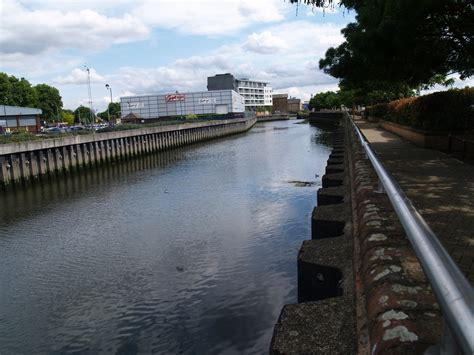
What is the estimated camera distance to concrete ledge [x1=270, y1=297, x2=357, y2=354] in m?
3.48

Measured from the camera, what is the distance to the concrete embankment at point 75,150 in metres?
25.0

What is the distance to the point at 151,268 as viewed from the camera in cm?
1024

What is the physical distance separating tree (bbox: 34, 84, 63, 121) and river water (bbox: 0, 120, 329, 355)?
297 feet

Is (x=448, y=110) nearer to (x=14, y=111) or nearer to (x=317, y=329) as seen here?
(x=317, y=329)

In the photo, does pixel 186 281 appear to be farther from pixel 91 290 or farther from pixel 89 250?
pixel 89 250

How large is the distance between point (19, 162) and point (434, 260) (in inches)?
1101

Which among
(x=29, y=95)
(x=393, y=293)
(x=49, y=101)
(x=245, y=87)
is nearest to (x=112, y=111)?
(x=245, y=87)

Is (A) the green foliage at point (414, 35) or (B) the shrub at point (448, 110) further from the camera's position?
(B) the shrub at point (448, 110)

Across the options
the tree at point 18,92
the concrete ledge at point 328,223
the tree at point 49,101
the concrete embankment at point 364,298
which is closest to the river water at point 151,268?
the concrete ledge at point 328,223

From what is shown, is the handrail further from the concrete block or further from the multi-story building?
the multi-story building

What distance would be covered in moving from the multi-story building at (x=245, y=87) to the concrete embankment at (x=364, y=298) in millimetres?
156225

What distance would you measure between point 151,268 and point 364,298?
7.33 meters

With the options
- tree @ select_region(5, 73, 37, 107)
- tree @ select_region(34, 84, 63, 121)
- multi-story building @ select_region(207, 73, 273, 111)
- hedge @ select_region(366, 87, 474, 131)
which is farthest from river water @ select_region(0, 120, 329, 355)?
multi-story building @ select_region(207, 73, 273, 111)

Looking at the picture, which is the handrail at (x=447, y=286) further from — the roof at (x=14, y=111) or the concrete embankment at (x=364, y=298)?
the roof at (x=14, y=111)
